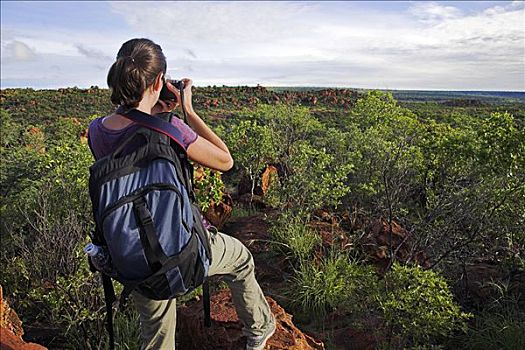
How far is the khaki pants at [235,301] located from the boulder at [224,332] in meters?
0.29

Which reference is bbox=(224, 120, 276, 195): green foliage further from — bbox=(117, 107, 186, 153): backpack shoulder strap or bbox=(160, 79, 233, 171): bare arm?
bbox=(117, 107, 186, 153): backpack shoulder strap

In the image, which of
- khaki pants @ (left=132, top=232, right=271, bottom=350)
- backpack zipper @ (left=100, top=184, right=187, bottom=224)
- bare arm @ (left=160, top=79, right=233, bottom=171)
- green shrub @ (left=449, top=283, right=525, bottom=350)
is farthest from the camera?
green shrub @ (left=449, top=283, right=525, bottom=350)

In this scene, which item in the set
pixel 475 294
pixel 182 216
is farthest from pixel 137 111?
pixel 475 294

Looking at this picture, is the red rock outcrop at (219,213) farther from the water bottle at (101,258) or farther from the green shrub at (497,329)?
the water bottle at (101,258)

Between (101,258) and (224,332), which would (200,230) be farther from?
(224,332)

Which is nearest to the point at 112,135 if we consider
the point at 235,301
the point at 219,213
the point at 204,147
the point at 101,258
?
the point at 204,147

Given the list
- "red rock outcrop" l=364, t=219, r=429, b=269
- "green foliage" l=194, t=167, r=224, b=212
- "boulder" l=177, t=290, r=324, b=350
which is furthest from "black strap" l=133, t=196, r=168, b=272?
"red rock outcrop" l=364, t=219, r=429, b=269

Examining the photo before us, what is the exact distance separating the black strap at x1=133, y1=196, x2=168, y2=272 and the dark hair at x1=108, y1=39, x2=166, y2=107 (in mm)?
471

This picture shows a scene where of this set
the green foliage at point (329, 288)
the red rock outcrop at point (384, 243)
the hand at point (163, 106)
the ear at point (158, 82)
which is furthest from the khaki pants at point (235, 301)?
the red rock outcrop at point (384, 243)

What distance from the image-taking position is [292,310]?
517 centimetres

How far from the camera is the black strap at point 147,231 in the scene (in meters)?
1.99

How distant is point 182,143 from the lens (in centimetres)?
212

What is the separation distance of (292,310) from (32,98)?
43.5 m

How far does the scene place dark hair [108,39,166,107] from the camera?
6.58ft
